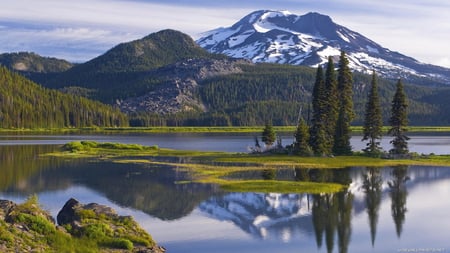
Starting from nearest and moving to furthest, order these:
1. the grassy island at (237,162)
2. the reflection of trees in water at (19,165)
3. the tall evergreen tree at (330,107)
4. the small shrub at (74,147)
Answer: the grassy island at (237,162) < the reflection of trees in water at (19,165) < the tall evergreen tree at (330,107) < the small shrub at (74,147)

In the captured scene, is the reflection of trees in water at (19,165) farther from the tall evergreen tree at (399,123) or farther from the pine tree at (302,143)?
the tall evergreen tree at (399,123)

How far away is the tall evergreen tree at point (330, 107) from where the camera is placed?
104 metres

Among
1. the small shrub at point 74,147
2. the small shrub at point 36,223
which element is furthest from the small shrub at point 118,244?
the small shrub at point 74,147

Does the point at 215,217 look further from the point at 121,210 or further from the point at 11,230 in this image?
the point at 11,230

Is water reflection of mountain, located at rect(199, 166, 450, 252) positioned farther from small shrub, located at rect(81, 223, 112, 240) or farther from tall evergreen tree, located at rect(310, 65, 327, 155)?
tall evergreen tree, located at rect(310, 65, 327, 155)

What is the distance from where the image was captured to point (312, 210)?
51219 mm

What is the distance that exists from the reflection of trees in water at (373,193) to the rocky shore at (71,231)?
50.3ft

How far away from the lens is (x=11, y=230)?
3156cm

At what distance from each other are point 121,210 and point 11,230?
1951 centimetres

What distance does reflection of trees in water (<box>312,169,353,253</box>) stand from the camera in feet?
134

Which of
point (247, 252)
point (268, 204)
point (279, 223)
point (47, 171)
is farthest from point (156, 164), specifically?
point (247, 252)

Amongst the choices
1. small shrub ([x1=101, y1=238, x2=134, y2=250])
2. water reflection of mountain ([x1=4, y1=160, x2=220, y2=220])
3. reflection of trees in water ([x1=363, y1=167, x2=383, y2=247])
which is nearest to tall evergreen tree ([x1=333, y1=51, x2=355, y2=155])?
reflection of trees in water ([x1=363, y1=167, x2=383, y2=247])

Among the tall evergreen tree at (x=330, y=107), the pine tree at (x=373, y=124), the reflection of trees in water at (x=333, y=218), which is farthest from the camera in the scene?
the pine tree at (x=373, y=124)

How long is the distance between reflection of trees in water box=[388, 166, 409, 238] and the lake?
0.35 ft
